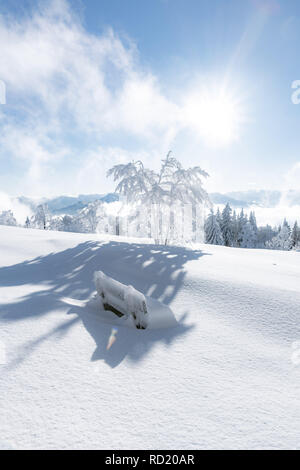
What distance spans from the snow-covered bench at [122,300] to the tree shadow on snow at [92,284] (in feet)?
0.63

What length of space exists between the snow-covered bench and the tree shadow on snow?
0.19 meters

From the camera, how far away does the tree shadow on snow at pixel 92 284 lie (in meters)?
2.56

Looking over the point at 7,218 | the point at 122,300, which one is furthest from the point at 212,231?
the point at 7,218

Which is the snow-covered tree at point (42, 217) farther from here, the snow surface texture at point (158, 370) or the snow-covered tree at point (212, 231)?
the snow surface texture at point (158, 370)

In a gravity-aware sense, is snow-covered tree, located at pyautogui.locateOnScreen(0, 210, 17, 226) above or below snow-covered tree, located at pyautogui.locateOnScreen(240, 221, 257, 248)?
above

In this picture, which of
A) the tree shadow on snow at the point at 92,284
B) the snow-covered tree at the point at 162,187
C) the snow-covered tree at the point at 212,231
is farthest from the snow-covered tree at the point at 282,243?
the tree shadow on snow at the point at 92,284

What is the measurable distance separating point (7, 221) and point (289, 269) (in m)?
52.9

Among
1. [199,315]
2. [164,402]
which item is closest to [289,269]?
[199,315]

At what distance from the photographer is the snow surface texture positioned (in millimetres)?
1440

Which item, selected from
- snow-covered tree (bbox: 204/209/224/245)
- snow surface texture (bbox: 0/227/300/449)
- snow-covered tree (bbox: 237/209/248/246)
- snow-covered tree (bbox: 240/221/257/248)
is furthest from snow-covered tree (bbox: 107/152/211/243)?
snow-covered tree (bbox: 237/209/248/246)

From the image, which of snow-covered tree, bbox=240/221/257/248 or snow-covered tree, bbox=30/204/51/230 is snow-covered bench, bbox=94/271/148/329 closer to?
snow-covered tree, bbox=30/204/51/230

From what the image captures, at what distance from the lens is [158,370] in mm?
2092

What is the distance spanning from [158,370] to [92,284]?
2751mm

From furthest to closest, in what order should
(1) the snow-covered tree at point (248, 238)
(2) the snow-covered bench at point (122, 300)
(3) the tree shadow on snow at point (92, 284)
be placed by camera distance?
(1) the snow-covered tree at point (248, 238) < (2) the snow-covered bench at point (122, 300) < (3) the tree shadow on snow at point (92, 284)
